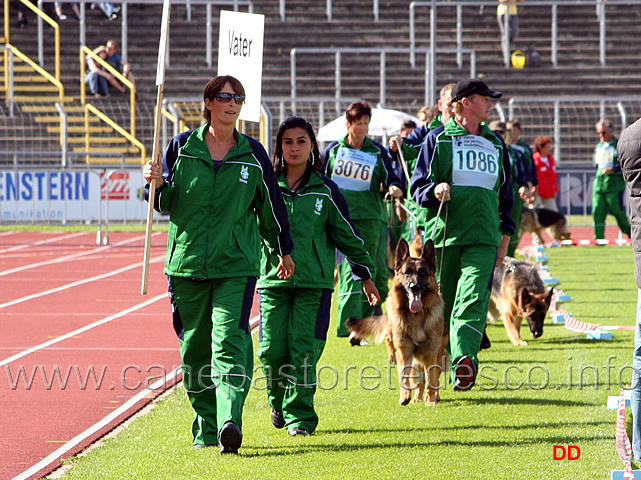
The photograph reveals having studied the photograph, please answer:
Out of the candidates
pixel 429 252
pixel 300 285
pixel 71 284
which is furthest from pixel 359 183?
pixel 71 284

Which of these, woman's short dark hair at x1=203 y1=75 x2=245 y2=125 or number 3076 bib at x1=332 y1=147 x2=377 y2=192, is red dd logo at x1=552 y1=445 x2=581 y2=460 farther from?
number 3076 bib at x1=332 y1=147 x2=377 y2=192

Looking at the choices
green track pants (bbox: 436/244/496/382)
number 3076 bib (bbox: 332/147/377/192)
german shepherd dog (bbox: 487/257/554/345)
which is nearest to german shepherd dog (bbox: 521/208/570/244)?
german shepherd dog (bbox: 487/257/554/345)

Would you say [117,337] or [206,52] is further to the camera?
[206,52]

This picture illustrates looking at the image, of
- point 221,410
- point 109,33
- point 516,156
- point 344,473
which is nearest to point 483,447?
point 344,473

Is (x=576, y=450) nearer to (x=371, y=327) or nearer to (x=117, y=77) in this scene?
(x=371, y=327)

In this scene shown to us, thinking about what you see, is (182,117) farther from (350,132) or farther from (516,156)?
(350,132)

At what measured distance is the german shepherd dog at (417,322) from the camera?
24.5 feet

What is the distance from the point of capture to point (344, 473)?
5.59 meters

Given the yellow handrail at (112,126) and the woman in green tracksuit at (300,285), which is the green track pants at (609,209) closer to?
the yellow handrail at (112,126)

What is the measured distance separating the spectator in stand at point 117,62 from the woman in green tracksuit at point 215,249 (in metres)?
24.4

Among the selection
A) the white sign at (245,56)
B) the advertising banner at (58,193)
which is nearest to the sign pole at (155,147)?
the white sign at (245,56)

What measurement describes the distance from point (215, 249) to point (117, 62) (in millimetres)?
25684

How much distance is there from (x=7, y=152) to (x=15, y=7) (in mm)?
8111

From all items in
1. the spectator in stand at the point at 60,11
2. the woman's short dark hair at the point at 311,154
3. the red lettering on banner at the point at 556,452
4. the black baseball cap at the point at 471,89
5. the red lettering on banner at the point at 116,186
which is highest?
the spectator in stand at the point at 60,11
